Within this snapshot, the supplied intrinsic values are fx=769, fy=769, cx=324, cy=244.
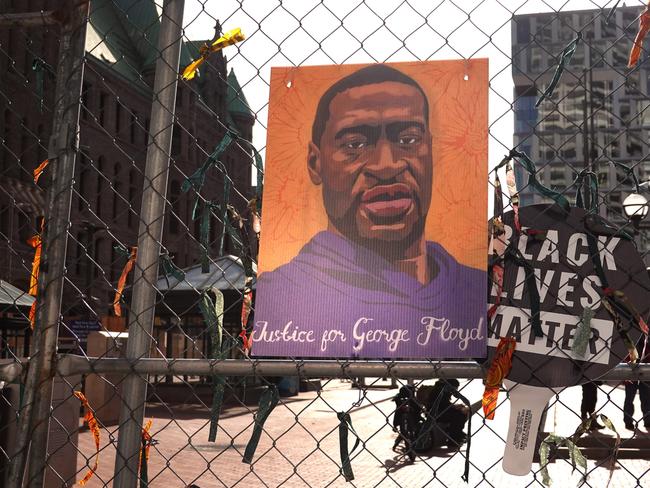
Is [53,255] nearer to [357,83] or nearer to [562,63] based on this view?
[357,83]

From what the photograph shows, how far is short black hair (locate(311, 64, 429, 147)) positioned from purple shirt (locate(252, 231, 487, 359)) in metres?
0.31

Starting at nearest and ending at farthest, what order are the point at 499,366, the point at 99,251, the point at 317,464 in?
the point at 499,366
the point at 317,464
the point at 99,251

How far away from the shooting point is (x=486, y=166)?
2049mm

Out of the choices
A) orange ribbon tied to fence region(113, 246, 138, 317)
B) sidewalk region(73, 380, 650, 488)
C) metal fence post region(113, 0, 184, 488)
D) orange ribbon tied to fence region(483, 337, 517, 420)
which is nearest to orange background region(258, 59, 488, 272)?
orange ribbon tied to fence region(483, 337, 517, 420)

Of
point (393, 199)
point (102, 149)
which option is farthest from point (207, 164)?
point (102, 149)

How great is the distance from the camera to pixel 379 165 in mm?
2090

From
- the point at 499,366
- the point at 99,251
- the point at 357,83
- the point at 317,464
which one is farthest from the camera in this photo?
the point at 99,251

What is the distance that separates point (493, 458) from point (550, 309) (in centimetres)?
782

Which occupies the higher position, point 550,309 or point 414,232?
point 414,232

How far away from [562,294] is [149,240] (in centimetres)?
116

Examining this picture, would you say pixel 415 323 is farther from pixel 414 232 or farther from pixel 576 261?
pixel 576 261

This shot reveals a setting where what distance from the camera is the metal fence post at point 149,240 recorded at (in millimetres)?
2223

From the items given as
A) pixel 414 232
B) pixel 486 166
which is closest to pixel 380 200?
pixel 414 232

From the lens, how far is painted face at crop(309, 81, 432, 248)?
81.8 inches
